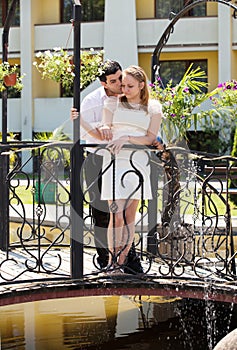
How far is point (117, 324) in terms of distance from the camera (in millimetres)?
8188

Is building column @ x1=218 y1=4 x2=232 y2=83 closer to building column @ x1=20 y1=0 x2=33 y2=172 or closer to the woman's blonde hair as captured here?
building column @ x1=20 y1=0 x2=33 y2=172

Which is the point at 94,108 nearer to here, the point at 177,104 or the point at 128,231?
the point at 128,231

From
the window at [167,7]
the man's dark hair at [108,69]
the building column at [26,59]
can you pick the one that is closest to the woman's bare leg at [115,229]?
the man's dark hair at [108,69]

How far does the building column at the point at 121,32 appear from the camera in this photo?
83.8 ft

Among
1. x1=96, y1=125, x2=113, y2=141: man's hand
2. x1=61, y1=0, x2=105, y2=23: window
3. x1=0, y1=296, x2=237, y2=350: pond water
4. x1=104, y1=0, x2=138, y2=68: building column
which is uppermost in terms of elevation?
x1=61, y1=0, x2=105, y2=23: window

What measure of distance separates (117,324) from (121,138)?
8.66 feet

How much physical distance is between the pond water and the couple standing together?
141 cm

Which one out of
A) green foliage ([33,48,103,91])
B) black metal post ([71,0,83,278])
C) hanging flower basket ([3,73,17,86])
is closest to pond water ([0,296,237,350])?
black metal post ([71,0,83,278])

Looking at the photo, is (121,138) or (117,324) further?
(117,324)

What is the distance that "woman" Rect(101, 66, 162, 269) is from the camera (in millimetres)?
6270

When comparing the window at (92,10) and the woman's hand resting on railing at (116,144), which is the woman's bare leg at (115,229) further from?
the window at (92,10)

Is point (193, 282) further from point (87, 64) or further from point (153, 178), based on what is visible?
point (87, 64)

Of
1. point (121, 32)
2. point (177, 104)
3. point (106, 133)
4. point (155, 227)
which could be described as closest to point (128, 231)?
point (106, 133)

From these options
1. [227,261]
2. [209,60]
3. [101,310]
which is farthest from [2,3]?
[227,261]
